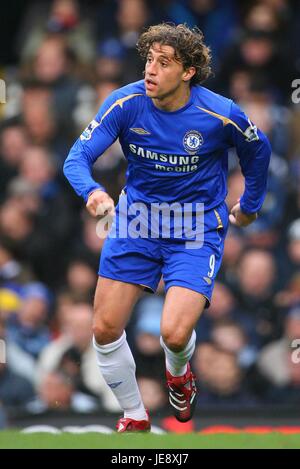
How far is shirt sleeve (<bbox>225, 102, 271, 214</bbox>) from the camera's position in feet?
22.8

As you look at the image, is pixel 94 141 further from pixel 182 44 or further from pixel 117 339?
pixel 117 339

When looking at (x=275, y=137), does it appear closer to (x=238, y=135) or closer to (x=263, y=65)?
(x=263, y=65)

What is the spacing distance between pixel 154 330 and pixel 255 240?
1150 mm

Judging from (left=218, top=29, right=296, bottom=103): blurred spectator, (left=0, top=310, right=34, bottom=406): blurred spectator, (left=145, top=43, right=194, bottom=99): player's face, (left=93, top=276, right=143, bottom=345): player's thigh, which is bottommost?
(left=0, top=310, right=34, bottom=406): blurred spectator

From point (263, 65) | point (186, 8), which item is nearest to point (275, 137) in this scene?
point (263, 65)

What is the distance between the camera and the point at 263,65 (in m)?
10.5

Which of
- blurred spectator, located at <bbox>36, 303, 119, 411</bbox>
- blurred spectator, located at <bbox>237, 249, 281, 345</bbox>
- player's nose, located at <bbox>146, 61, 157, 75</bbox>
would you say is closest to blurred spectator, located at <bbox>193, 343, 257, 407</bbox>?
blurred spectator, located at <bbox>237, 249, 281, 345</bbox>

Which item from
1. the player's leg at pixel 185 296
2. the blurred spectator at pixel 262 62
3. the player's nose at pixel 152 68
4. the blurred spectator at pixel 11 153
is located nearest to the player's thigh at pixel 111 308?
the player's leg at pixel 185 296

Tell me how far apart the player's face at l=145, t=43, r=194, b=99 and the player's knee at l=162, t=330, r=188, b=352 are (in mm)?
1324

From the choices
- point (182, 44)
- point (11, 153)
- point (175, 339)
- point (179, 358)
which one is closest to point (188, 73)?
point (182, 44)

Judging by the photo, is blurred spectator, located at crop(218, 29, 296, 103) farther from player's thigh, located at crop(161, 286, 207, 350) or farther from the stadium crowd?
player's thigh, located at crop(161, 286, 207, 350)

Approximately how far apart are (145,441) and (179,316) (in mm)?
717

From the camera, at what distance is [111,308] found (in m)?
6.91

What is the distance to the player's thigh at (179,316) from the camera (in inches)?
267
